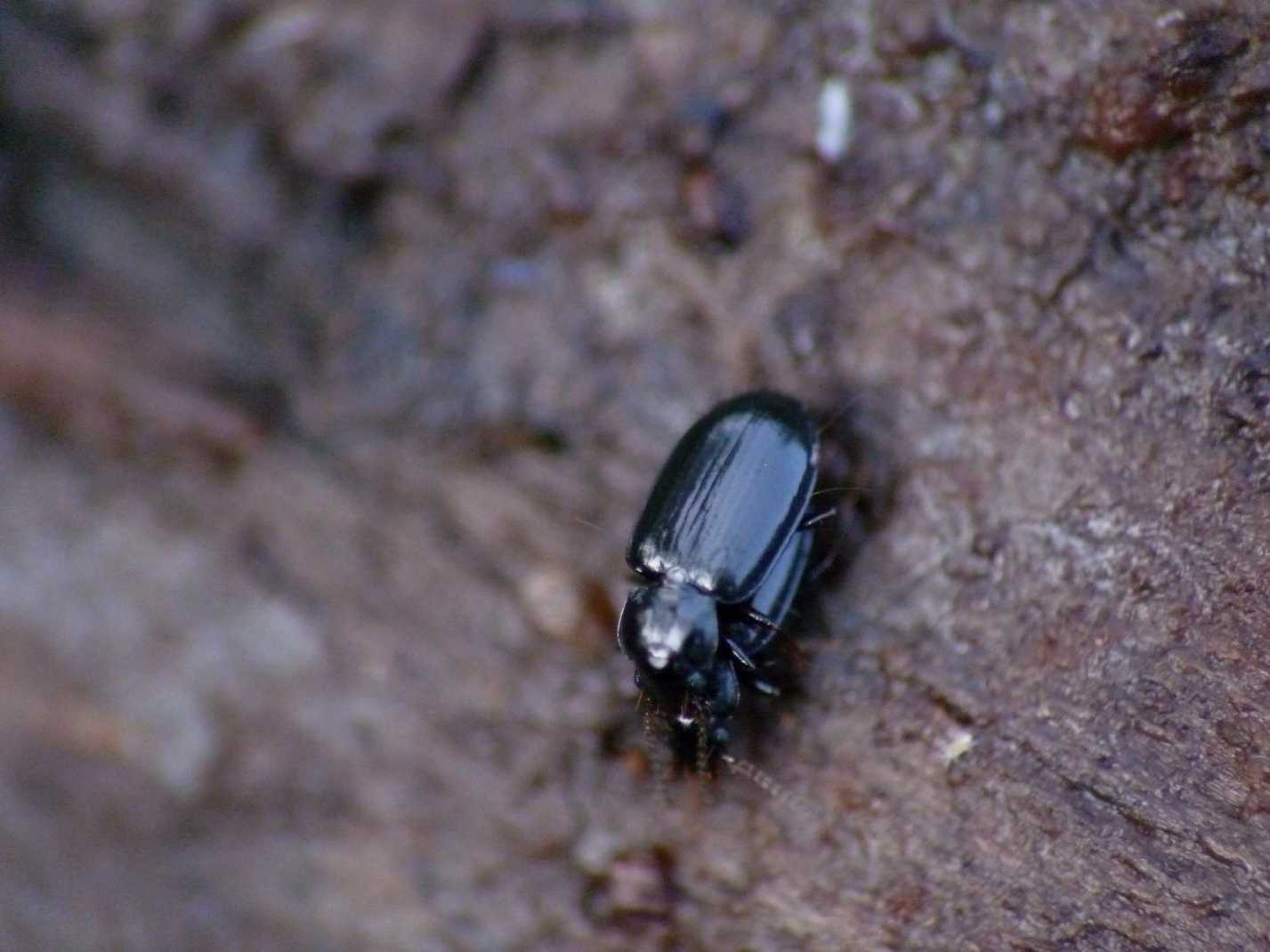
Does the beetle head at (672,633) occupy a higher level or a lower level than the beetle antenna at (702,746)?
higher

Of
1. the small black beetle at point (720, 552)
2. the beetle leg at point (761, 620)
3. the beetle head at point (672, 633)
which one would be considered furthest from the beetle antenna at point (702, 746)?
the beetle leg at point (761, 620)

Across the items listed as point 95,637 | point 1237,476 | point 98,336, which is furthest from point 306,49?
point 1237,476

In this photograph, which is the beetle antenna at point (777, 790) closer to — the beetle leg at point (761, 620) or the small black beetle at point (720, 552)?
the small black beetle at point (720, 552)

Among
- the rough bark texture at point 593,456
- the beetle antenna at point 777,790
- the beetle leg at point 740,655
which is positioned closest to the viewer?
the rough bark texture at point 593,456

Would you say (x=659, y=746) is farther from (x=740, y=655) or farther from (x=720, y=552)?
(x=720, y=552)

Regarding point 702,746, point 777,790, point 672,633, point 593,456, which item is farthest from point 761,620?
point 593,456

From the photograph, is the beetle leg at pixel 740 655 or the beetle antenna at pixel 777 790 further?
the beetle leg at pixel 740 655
